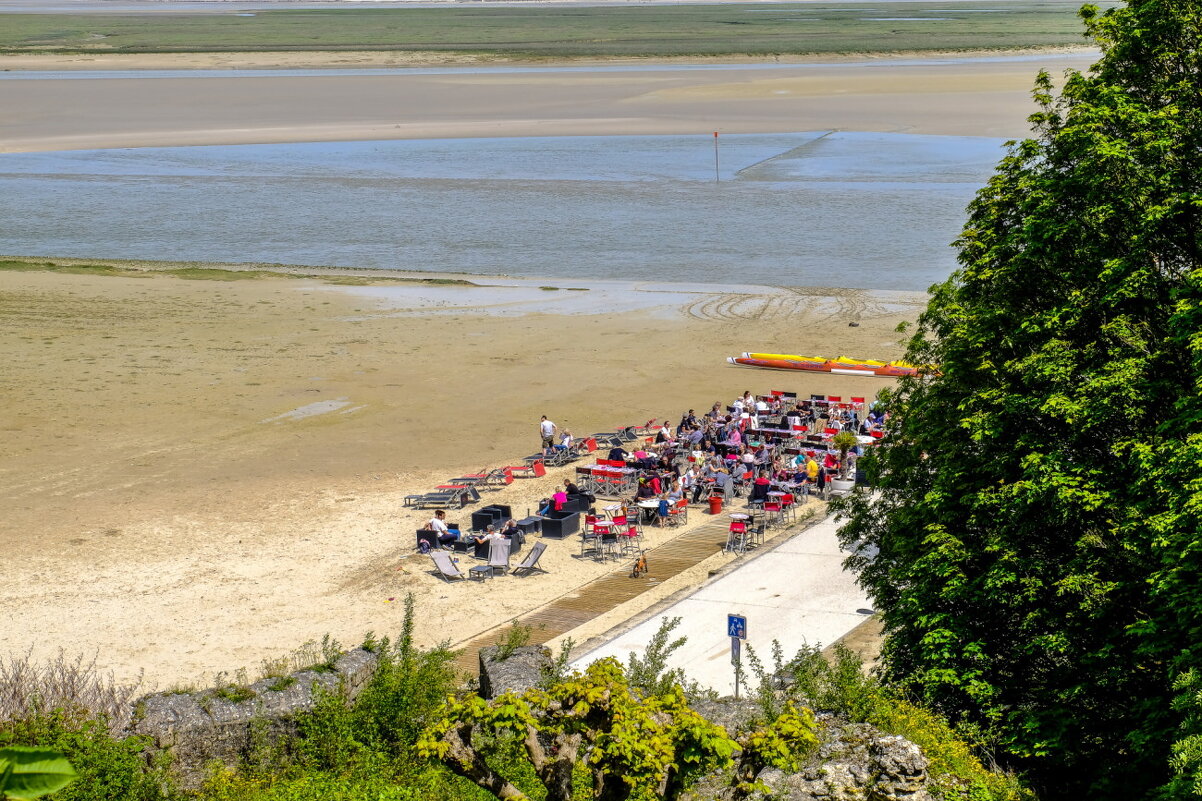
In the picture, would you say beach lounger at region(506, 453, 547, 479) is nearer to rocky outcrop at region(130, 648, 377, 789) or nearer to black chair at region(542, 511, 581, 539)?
black chair at region(542, 511, 581, 539)

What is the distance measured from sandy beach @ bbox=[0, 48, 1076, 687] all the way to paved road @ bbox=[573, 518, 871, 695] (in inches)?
90.5

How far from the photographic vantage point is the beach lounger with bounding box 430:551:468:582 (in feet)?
61.3

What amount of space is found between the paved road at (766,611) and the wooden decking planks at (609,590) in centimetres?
109

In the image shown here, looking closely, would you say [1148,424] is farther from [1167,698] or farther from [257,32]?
[257,32]

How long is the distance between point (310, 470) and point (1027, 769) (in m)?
16.2

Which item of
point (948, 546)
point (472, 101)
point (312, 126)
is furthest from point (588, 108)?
point (948, 546)

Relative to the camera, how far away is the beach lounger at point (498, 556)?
18828 mm

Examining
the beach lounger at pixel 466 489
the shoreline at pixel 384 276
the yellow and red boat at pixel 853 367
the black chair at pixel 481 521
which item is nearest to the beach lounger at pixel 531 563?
the black chair at pixel 481 521

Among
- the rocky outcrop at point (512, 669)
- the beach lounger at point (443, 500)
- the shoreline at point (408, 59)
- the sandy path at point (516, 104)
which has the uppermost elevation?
the shoreline at point (408, 59)

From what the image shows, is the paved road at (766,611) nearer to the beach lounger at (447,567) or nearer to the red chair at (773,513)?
the red chair at (773,513)

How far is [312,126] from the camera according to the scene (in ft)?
262

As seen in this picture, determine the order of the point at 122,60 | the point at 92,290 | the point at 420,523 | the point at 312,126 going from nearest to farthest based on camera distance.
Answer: the point at 420,523 → the point at 92,290 → the point at 312,126 → the point at 122,60

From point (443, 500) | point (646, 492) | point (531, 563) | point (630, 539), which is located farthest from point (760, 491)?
point (443, 500)

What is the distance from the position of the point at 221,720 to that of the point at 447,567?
318 inches
